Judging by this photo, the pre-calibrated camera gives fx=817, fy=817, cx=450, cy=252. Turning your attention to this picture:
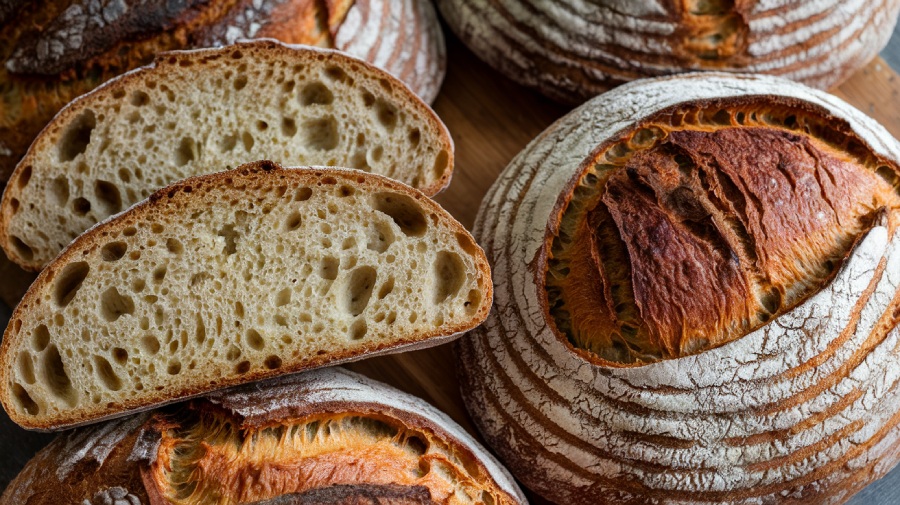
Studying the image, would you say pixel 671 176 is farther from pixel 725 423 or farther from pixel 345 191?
pixel 345 191

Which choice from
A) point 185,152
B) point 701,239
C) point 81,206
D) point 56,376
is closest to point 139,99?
point 185,152

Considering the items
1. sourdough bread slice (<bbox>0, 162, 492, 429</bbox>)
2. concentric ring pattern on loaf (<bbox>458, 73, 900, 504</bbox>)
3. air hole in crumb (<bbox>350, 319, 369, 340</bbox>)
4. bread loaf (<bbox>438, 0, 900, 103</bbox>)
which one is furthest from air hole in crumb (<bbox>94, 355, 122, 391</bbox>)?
bread loaf (<bbox>438, 0, 900, 103</bbox>)

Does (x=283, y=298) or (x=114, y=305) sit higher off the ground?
(x=283, y=298)

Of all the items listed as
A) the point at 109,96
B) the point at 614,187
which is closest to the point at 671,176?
the point at 614,187

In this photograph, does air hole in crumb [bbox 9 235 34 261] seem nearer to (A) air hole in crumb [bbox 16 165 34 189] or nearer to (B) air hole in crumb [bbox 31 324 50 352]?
(A) air hole in crumb [bbox 16 165 34 189]

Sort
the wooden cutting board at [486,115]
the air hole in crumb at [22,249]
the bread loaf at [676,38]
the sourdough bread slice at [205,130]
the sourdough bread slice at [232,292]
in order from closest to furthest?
the sourdough bread slice at [232,292], the sourdough bread slice at [205,130], the air hole in crumb at [22,249], the bread loaf at [676,38], the wooden cutting board at [486,115]

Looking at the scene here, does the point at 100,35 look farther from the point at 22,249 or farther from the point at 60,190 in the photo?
the point at 22,249

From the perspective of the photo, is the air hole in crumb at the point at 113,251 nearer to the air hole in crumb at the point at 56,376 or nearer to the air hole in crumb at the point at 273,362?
the air hole in crumb at the point at 56,376

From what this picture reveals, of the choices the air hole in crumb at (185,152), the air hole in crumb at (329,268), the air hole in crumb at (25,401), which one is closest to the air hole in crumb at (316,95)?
the air hole in crumb at (185,152)
